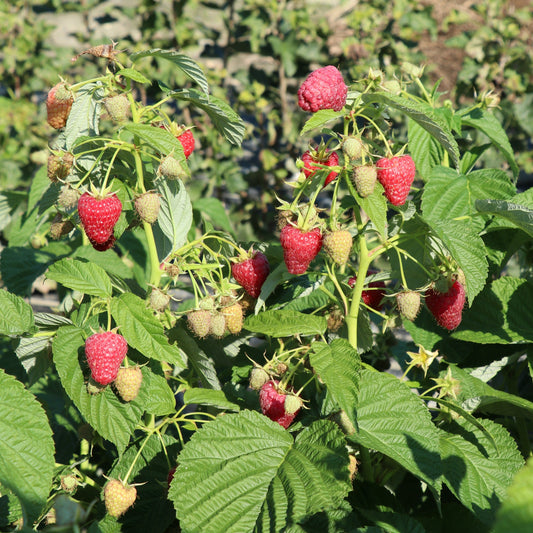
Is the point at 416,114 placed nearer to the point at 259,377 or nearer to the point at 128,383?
the point at 259,377

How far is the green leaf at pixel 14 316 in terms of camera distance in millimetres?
1170

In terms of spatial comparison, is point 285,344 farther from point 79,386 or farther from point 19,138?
point 19,138

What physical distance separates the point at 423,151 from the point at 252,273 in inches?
20.2

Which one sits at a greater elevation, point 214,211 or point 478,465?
point 478,465

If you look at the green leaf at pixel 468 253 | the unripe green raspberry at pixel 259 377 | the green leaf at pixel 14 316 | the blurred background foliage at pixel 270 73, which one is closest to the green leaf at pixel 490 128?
the green leaf at pixel 468 253

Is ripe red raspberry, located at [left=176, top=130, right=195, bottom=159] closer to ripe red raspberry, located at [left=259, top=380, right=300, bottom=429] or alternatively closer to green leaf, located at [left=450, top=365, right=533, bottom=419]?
ripe red raspberry, located at [left=259, top=380, right=300, bottom=429]

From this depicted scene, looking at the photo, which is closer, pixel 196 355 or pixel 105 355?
pixel 105 355

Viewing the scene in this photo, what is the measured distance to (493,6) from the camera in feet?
13.2

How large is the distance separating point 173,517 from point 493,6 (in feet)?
12.4

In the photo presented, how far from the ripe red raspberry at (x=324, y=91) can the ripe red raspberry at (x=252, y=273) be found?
0.31 metres

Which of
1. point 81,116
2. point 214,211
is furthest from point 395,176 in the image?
point 214,211

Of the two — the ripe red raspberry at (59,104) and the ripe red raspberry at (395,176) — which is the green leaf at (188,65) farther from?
the ripe red raspberry at (395,176)

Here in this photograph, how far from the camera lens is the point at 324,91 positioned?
43.9 inches

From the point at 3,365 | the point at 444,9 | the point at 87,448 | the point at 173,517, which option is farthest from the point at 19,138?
the point at 444,9
